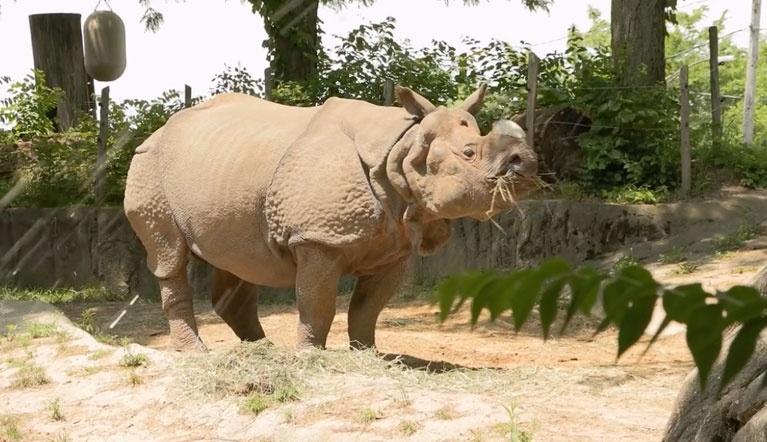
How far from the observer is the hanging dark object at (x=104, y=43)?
16.2 meters

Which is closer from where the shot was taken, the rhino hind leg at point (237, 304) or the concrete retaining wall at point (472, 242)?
the rhino hind leg at point (237, 304)

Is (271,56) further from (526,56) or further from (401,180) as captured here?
(401,180)

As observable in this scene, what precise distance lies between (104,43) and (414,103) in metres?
9.49

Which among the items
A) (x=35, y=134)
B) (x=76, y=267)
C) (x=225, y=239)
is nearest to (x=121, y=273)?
(x=76, y=267)

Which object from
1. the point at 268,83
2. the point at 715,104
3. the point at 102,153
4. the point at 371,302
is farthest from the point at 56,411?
the point at 268,83

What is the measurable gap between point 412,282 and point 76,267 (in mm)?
4433

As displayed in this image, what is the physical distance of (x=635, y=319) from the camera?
5.01 feet

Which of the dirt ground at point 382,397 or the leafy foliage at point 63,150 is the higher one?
the leafy foliage at point 63,150

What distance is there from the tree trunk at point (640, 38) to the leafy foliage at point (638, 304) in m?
14.5

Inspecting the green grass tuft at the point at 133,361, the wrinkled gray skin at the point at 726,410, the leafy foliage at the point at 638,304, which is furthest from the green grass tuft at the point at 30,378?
the leafy foliage at the point at 638,304

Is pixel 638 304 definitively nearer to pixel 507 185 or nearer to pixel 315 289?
pixel 507 185

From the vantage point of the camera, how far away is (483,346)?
10070 millimetres

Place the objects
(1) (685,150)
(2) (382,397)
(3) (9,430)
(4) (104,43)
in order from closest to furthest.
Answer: (2) (382,397) < (3) (9,430) < (1) (685,150) < (4) (104,43)

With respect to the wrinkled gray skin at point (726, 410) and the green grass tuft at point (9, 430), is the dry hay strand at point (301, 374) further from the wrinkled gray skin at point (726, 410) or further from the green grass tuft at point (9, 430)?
the wrinkled gray skin at point (726, 410)
